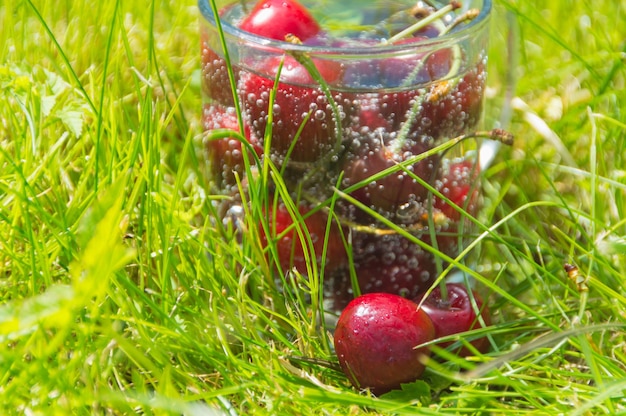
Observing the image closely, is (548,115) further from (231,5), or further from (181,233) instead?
(181,233)

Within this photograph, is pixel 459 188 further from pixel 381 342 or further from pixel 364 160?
pixel 381 342

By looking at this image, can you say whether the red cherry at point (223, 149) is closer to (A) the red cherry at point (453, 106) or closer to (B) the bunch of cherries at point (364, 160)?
(B) the bunch of cherries at point (364, 160)

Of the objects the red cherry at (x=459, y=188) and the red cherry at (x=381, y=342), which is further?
the red cherry at (x=459, y=188)

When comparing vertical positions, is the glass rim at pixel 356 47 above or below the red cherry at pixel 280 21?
above

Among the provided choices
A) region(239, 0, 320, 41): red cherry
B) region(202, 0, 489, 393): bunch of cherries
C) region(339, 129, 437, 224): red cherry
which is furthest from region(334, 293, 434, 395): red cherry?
region(239, 0, 320, 41): red cherry

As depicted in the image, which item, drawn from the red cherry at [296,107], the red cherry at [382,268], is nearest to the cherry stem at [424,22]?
the red cherry at [296,107]

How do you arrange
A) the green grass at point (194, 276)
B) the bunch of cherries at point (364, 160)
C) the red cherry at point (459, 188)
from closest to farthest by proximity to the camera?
the green grass at point (194, 276), the bunch of cherries at point (364, 160), the red cherry at point (459, 188)
